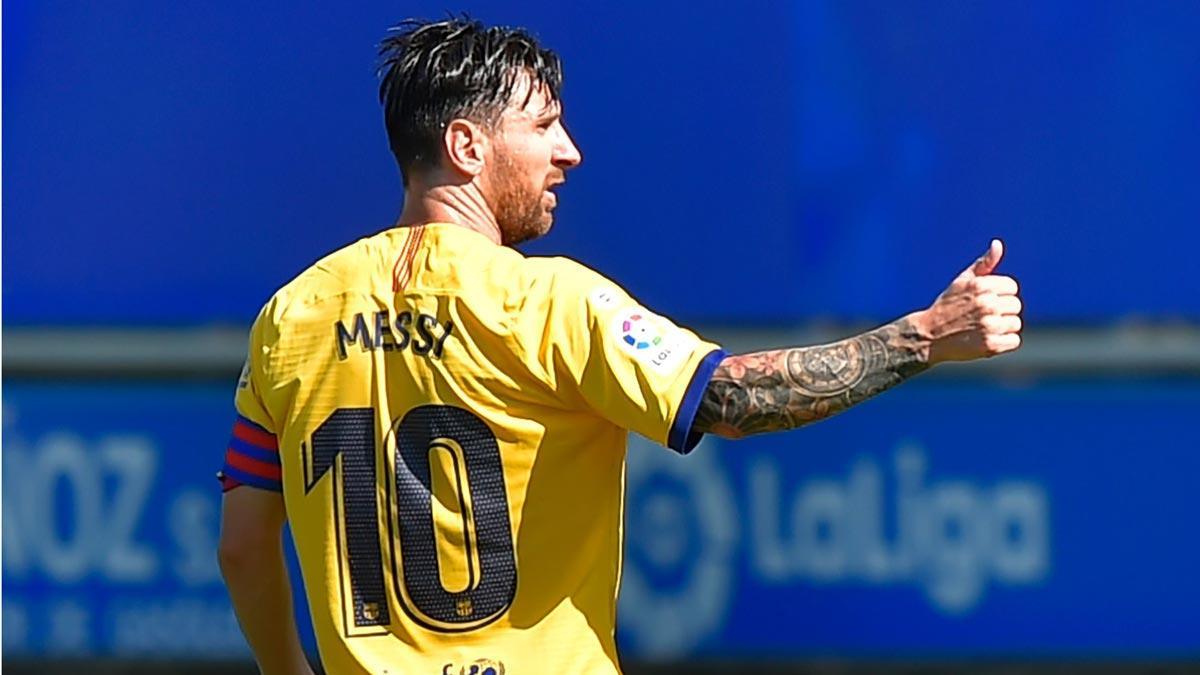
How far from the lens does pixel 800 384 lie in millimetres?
2129

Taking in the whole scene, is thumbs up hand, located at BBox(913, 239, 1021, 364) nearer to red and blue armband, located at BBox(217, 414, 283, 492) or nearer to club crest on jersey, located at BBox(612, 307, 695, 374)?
club crest on jersey, located at BBox(612, 307, 695, 374)

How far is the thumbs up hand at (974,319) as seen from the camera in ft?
6.70

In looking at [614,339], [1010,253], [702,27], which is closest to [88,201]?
[702,27]

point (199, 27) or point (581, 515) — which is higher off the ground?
point (199, 27)

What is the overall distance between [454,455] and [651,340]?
29cm

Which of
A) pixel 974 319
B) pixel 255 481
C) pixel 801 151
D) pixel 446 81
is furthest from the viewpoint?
pixel 801 151

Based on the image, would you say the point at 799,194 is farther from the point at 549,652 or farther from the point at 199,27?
the point at 549,652

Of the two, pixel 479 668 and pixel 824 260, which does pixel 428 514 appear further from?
pixel 824 260

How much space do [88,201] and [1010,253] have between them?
1.96m

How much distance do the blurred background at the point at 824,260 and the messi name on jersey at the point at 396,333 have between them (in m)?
1.65

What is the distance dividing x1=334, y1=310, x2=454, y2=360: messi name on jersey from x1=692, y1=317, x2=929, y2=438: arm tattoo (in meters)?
0.33

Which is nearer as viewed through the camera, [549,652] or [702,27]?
[549,652]

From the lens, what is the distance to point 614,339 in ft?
6.95

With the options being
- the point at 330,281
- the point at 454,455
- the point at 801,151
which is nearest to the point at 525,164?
the point at 330,281
